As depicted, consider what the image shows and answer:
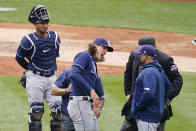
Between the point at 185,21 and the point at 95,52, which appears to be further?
the point at 185,21

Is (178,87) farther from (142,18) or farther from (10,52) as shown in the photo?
(142,18)

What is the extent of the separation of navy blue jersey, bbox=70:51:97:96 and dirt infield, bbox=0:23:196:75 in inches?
300

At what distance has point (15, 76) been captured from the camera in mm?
14328

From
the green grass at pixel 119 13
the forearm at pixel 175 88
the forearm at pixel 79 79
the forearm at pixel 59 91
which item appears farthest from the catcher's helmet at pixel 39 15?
the green grass at pixel 119 13

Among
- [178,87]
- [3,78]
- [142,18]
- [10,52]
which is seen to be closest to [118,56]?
[10,52]

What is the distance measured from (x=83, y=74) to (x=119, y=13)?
62.4 feet

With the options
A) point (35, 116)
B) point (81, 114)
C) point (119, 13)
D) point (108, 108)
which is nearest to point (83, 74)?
point (81, 114)

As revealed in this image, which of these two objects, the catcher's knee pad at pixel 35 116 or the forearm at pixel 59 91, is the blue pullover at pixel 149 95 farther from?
the catcher's knee pad at pixel 35 116

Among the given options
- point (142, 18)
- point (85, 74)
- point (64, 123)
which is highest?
point (85, 74)

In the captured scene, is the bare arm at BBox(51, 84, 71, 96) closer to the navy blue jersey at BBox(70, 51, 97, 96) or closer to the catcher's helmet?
the navy blue jersey at BBox(70, 51, 97, 96)

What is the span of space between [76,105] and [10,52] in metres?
10.5

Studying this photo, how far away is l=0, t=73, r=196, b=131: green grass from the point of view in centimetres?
1021

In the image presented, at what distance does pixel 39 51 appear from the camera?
28.6 ft

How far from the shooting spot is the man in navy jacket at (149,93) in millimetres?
7375
